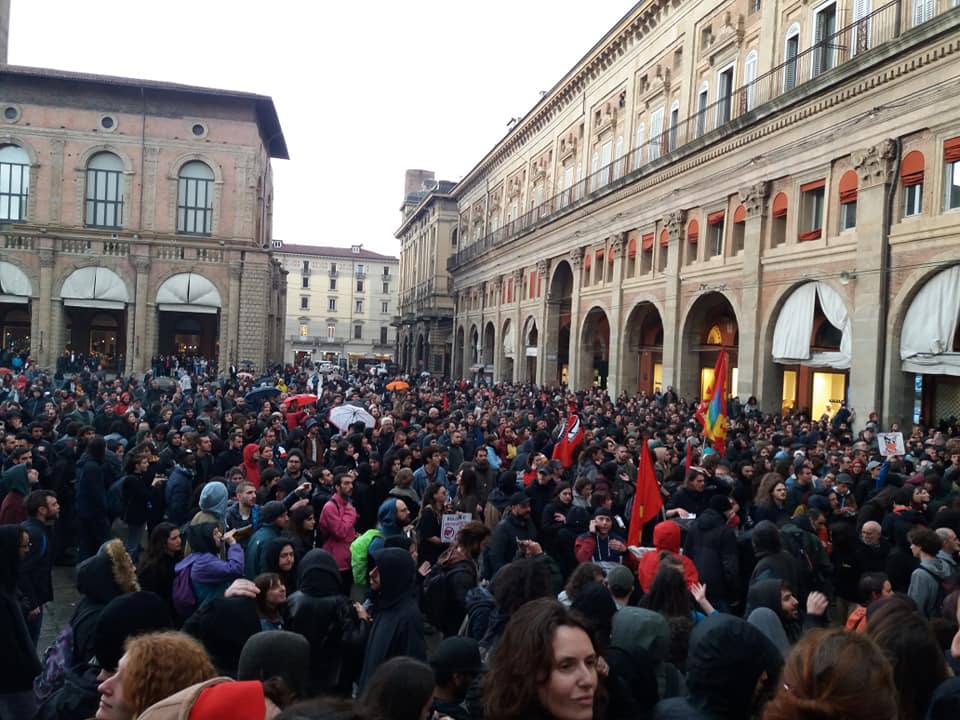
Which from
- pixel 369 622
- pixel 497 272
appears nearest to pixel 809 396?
pixel 369 622

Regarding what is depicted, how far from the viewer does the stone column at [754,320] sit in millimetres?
23484

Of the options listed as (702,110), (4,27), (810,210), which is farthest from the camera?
(4,27)

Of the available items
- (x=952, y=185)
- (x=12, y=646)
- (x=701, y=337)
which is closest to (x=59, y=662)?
(x=12, y=646)

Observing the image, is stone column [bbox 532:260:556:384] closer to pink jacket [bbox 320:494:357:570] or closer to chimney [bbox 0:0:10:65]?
pink jacket [bbox 320:494:357:570]

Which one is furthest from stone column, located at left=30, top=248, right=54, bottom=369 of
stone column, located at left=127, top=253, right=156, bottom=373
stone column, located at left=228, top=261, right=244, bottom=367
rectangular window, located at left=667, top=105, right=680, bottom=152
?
rectangular window, located at left=667, top=105, right=680, bottom=152

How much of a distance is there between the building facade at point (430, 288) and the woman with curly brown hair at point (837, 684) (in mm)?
57351

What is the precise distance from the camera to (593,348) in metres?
37.9

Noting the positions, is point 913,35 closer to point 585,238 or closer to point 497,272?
point 585,238

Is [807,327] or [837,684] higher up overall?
[807,327]

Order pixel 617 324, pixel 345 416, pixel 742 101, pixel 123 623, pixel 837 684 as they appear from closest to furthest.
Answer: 1. pixel 837 684
2. pixel 123 623
3. pixel 345 416
4. pixel 742 101
5. pixel 617 324

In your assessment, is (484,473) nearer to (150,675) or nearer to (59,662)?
(59,662)

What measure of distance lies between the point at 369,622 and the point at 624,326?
28.2 m

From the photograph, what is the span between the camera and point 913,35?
1748 cm

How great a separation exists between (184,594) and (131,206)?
39981mm
